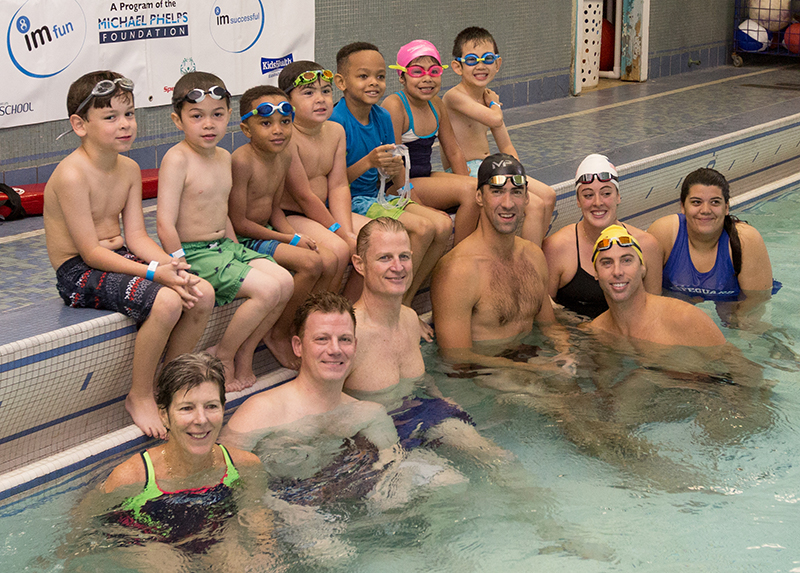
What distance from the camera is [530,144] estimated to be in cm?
798

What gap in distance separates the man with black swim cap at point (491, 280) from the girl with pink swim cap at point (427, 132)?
0.55 meters

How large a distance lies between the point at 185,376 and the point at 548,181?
393 cm

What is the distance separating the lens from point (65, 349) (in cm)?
359

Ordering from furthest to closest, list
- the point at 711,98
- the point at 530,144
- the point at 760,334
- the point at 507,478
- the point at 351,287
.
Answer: the point at 711,98 < the point at 530,144 < the point at 760,334 < the point at 351,287 < the point at 507,478

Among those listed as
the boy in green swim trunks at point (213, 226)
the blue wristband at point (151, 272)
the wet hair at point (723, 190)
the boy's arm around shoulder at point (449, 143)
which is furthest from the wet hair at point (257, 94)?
the wet hair at point (723, 190)

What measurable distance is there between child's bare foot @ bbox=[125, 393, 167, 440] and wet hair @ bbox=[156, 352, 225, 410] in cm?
53

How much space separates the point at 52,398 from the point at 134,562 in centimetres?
97

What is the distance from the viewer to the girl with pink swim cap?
5102mm

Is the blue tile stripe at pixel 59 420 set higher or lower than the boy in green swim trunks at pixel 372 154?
lower

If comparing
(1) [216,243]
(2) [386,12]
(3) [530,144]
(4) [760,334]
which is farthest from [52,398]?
(2) [386,12]

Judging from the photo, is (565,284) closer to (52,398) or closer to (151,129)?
(52,398)

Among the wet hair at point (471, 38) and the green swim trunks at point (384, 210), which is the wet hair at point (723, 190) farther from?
the green swim trunks at point (384, 210)

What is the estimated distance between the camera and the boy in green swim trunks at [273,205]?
409cm

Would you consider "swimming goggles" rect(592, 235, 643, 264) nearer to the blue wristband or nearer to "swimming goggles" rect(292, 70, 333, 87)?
"swimming goggles" rect(292, 70, 333, 87)
